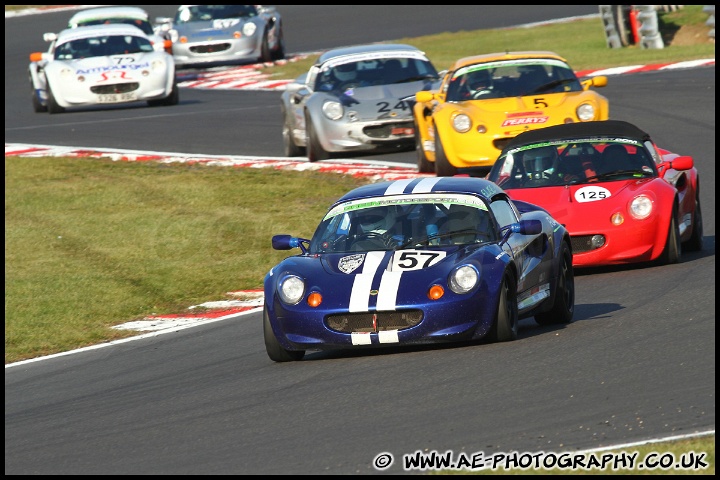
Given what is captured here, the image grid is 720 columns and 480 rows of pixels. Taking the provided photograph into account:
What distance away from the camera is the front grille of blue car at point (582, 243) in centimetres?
1159

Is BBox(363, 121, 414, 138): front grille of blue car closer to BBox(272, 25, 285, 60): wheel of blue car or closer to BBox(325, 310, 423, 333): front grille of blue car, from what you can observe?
BBox(325, 310, 423, 333): front grille of blue car

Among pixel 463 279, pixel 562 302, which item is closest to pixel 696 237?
pixel 562 302

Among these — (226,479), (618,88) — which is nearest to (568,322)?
(226,479)

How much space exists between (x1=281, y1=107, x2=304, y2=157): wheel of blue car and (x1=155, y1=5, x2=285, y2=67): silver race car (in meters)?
11.2

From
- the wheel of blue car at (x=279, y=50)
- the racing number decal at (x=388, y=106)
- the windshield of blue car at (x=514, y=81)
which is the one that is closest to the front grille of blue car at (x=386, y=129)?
the racing number decal at (x=388, y=106)

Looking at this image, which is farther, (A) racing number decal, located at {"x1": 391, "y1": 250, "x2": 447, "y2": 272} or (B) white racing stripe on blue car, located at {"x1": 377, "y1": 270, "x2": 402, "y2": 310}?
(A) racing number decal, located at {"x1": 391, "y1": 250, "x2": 447, "y2": 272}

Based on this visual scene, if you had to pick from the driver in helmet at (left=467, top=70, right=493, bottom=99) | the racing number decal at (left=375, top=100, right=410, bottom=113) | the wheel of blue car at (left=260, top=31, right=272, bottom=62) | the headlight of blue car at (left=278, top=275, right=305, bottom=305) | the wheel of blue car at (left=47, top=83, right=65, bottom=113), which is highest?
the headlight of blue car at (left=278, top=275, right=305, bottom=305)

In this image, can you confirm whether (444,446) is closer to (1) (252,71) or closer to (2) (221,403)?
(2) (221,403)

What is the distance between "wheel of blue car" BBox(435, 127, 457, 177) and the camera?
52.6 feet

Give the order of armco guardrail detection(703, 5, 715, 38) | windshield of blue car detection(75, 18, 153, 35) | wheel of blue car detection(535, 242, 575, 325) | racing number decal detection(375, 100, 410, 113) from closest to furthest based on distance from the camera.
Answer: wheel of blue car detection(535, 242, 575, 325) → racing number decal detection(375, 100, 410, 113) → armco guardrail detection(703, 5, 715, 38) → windshield of blue car detection(75, 18, 153, 35)

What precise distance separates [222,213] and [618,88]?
9199 mm

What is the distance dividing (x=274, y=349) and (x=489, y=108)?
7.64 m

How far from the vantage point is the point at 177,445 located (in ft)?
22.6

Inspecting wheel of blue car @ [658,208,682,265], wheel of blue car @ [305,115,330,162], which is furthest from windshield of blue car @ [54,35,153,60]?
wheel of blue car @ [658,208,682,265]
